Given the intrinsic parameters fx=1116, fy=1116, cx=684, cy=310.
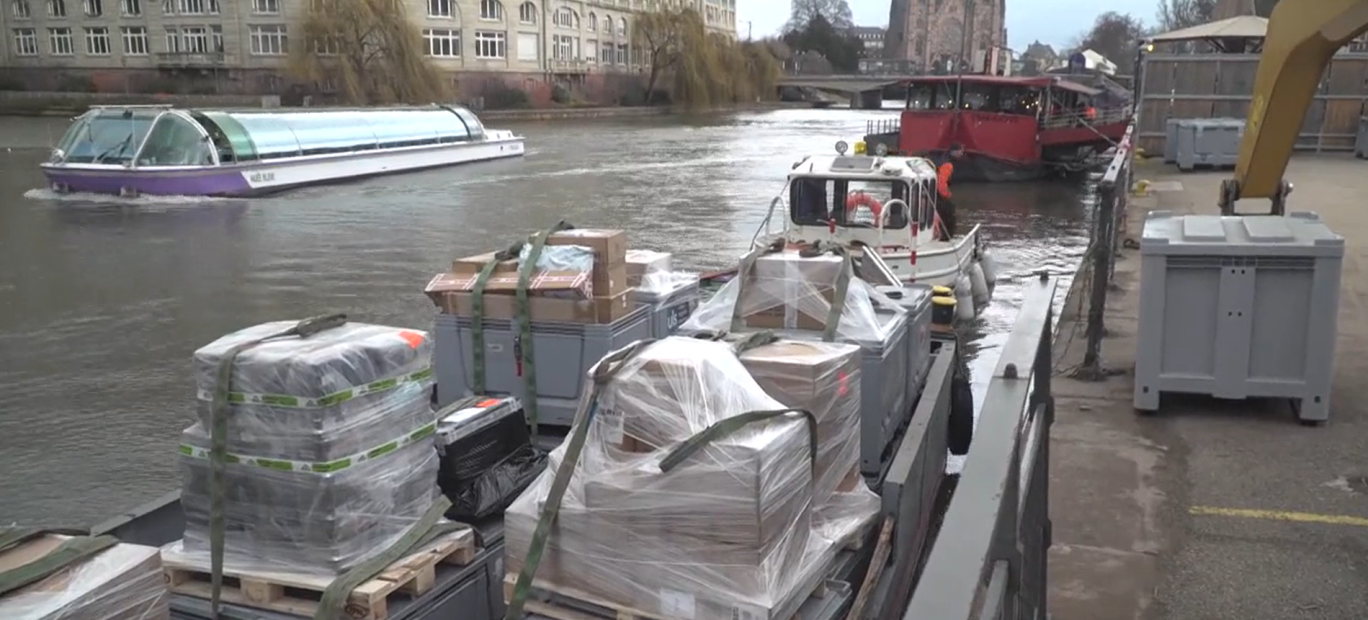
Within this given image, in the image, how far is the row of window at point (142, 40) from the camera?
66.4 m

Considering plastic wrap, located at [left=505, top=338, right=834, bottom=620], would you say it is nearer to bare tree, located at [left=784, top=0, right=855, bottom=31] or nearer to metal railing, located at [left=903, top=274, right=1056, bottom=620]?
metal railing, located at [left=903, top=274, right=1056, bottom=620]

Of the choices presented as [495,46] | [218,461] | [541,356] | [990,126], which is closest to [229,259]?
[541,356]

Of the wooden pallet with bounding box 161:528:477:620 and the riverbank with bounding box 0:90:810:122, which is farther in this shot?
the riverbank with bounding box 0:90:810:122

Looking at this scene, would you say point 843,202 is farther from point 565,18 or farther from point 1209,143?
point 565,18

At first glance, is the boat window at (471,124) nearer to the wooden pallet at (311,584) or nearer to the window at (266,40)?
the window at (266,40)

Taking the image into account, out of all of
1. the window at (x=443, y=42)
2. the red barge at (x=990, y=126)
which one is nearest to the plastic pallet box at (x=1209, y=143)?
the red barge at (x=990, y=126)

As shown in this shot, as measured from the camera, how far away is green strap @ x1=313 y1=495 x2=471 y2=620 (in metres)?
4.18

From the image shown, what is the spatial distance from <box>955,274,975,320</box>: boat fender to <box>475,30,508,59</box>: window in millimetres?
62076

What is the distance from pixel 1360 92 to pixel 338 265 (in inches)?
931

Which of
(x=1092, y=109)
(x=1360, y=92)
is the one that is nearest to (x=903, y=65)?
(x=1092, y=109)

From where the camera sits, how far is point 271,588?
14.7 ft

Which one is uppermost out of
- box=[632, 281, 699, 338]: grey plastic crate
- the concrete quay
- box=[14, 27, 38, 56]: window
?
box=[14, 27, 38, 56]: window

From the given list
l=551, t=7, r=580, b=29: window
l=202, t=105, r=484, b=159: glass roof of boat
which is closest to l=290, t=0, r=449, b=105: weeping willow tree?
l=202, t=105, r=484, b=159: glass roof of boat

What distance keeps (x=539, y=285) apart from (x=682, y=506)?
8.32 ft
